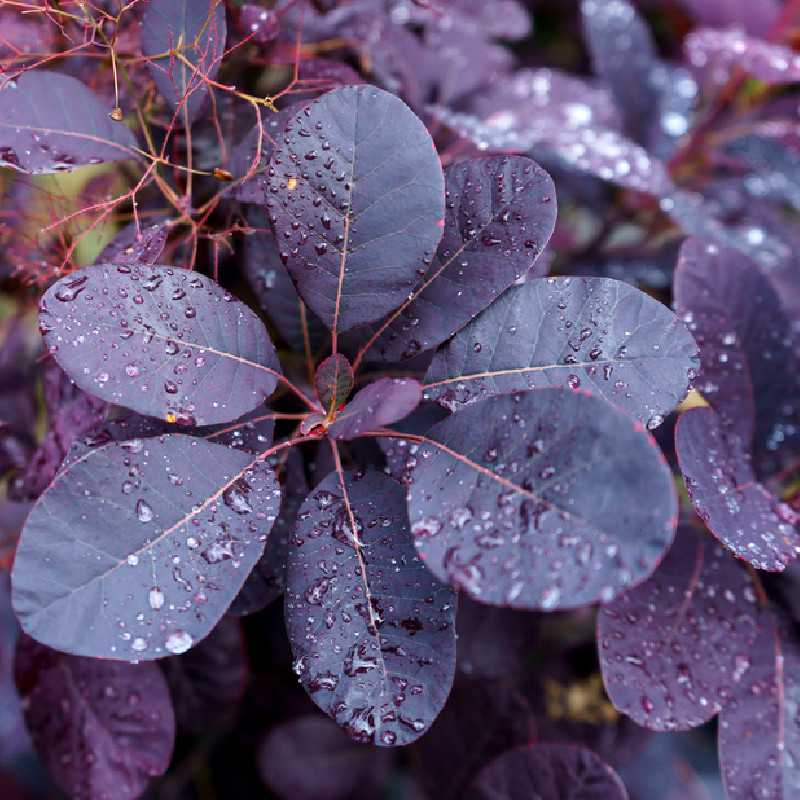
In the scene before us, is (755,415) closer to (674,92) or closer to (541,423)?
(541,423)

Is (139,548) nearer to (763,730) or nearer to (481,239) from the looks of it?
(481,239)

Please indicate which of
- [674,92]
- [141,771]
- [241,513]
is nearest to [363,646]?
[241,513]

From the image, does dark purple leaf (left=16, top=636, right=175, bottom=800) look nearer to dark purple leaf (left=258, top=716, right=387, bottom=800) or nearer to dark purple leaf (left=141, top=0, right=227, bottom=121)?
dark purple leaf (left=258, top=716, right=387, bottom=800)

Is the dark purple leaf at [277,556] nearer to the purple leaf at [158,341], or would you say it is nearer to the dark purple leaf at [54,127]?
the purple leaf at [158,341]

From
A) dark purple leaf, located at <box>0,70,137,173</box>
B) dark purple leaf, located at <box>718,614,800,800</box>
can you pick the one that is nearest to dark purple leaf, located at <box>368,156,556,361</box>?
dark purple leaf, located at <box>0,70,137,173</box>

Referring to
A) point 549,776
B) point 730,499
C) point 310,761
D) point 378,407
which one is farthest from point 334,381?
point 310,761

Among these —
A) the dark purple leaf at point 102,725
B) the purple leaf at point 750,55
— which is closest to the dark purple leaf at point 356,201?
the dark purple leaf at point 102,725
